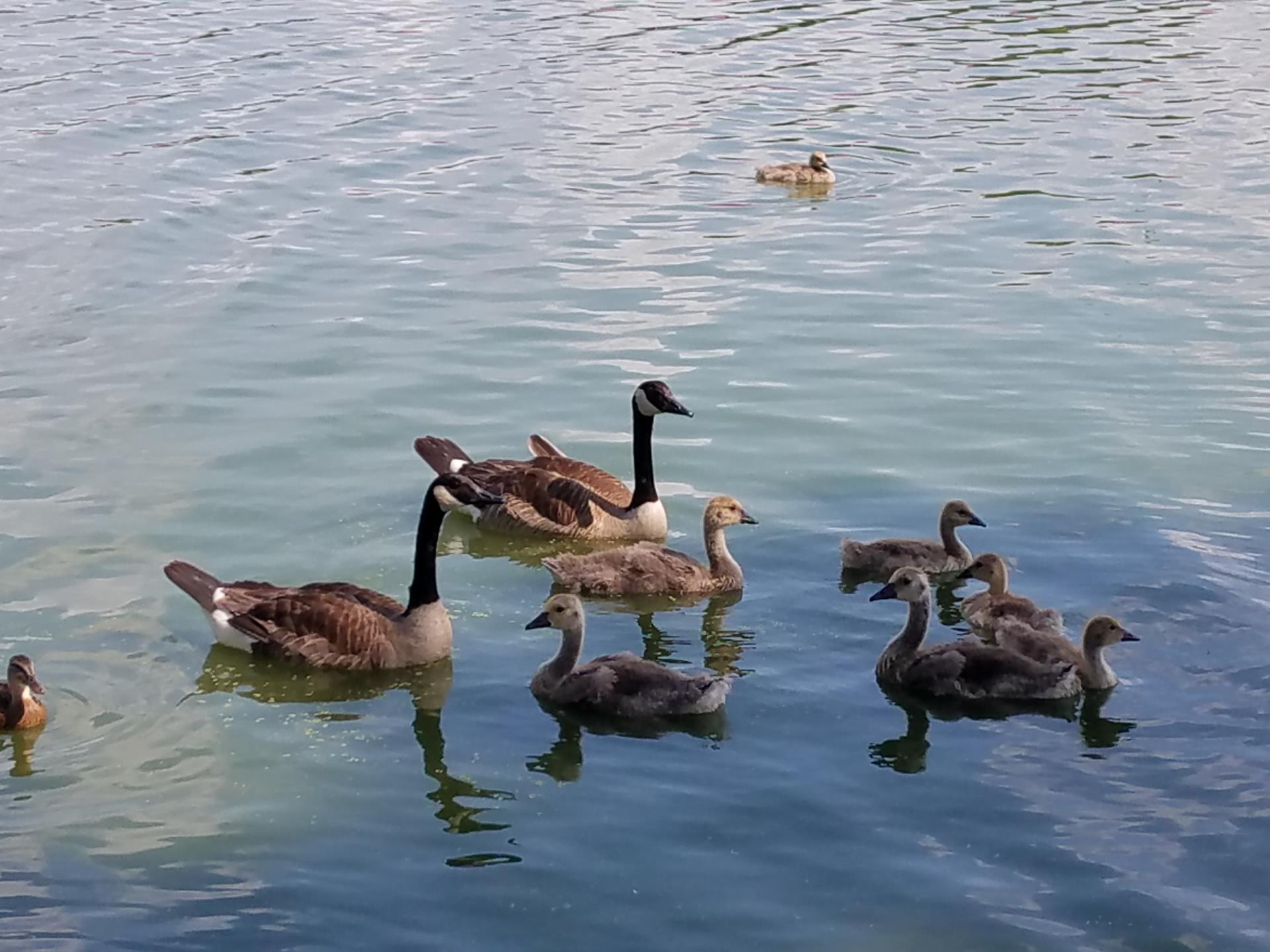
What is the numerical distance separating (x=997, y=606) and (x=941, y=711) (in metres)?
1.30

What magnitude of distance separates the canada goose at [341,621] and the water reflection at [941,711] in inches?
112

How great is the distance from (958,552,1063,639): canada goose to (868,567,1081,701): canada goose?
621 millimetres

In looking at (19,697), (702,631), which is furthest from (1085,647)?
(19,697)

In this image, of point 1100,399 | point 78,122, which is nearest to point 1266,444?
point 1100,399

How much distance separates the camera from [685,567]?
1259 centimetres

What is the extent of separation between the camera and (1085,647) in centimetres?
1102

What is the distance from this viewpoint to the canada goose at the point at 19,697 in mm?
10562

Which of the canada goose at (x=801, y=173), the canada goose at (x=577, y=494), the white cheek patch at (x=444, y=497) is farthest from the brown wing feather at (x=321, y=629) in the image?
the canada goose at (x=801, y=173)

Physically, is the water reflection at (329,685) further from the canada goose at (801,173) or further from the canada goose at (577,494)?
the canada goose at (801,173)

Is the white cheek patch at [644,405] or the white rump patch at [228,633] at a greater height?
the white cheek patch at [644,405]

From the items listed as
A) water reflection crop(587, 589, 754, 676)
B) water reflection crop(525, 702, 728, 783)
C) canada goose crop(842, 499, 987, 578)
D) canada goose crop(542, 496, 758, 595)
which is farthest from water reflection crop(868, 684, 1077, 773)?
canada goose crop(542, 496, 758, 595)

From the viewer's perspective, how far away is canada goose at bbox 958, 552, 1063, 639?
457 inches

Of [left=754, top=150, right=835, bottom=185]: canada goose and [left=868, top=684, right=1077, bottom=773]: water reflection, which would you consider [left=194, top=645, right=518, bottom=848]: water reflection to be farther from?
[left=754, top=150, right=835, bottom=185]: canada goose

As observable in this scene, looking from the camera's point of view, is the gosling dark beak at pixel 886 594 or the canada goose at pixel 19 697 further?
the gosling dark beak at pixel 886 594
